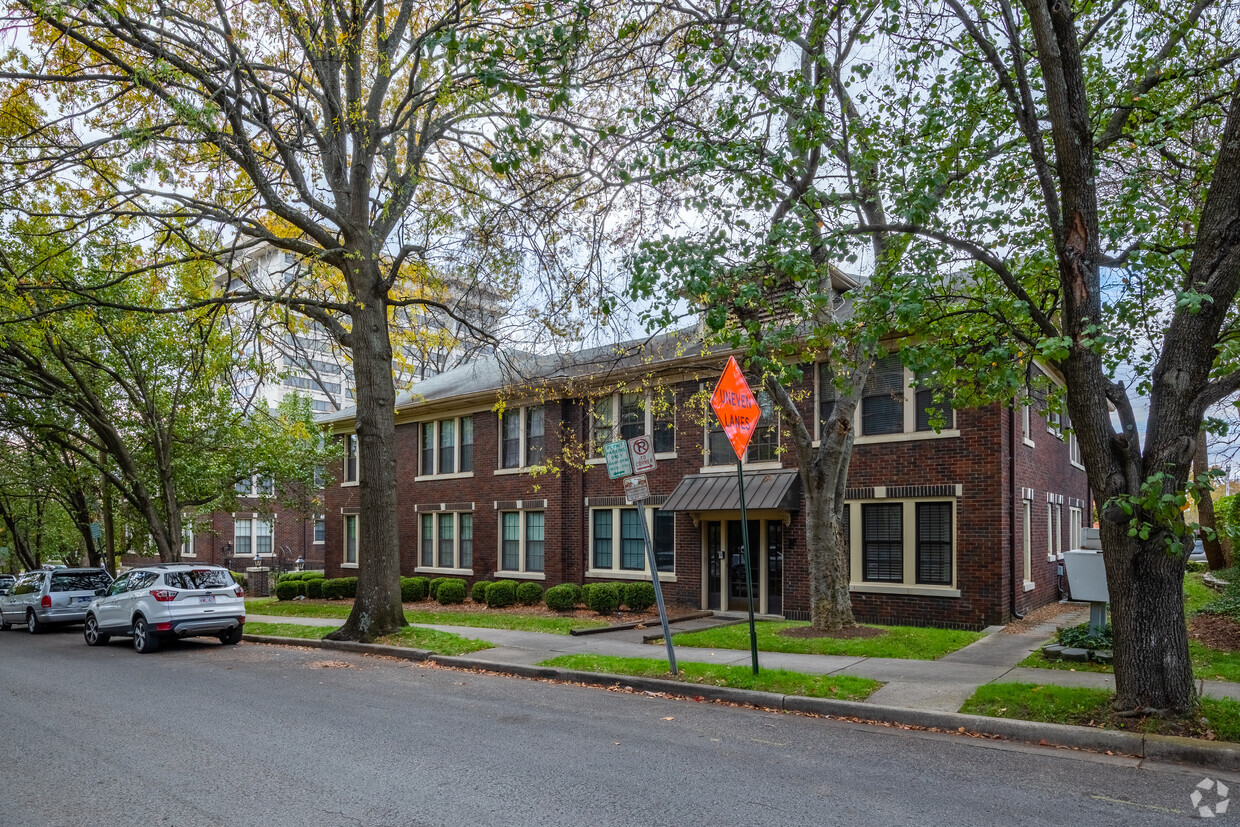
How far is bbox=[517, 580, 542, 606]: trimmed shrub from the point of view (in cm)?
2241

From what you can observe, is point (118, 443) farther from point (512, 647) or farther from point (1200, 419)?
point (1200, 419)

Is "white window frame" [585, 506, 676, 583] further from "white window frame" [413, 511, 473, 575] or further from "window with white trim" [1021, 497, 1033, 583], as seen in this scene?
"window with white trim" [1021, 497, 1033, 583]

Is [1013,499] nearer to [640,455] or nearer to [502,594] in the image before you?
[640,455]

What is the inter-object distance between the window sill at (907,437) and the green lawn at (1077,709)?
24.3 feet

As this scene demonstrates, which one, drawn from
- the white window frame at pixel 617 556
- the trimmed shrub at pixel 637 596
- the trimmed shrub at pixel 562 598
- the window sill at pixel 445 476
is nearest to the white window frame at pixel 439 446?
the window sill at pixel 445 476

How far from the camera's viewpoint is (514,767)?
6492 mm

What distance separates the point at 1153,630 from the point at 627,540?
14989 mm

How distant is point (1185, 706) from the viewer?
7129mm

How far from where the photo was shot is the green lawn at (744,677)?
9.10 metres

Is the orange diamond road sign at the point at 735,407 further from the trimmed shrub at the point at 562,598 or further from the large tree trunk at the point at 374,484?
the trimmed shrub at the point at 562,598

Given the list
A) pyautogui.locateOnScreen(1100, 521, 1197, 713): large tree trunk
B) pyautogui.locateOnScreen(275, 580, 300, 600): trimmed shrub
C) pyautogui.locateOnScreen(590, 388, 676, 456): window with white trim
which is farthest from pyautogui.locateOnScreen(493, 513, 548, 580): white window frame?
pyautogui.locateOnScreen(1100, 521, 1197, 713): large tree trunk

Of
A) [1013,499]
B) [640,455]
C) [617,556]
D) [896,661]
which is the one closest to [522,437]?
[617,556]

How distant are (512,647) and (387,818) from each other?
27.9 feet

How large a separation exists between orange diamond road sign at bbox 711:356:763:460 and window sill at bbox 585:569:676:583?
35.2ft
